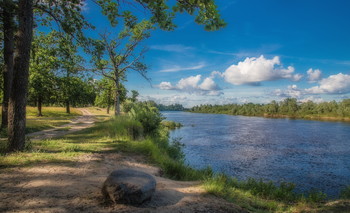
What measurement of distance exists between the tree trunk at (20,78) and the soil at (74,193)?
1.88 meters

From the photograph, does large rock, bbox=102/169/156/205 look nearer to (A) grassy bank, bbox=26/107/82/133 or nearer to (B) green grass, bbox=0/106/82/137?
(B) green grass, bbox=0/106/82/137

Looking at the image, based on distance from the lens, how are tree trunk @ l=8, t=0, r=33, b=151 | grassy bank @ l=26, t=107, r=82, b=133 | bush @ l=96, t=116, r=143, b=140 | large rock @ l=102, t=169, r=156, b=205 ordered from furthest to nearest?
grassy bank @ l=26, t=107, r=82, b=133 < bush @ l=96, t=116, r=143, b=140 < tree trunk @ l=8, t=0, r=33, b=151 < large rock @ l=102, t=169, r=156, b=205

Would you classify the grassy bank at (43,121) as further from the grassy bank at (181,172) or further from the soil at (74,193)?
the soil at (74,193)

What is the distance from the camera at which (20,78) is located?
742 cm

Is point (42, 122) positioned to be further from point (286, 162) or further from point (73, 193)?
point (286, 162)

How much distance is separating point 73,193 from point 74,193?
0.02m

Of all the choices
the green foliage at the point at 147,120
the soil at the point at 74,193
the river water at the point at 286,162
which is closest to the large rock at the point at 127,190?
the soil at the point at 74,193

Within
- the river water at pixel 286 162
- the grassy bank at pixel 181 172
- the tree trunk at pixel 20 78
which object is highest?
the tree trunk at pixel 20 78

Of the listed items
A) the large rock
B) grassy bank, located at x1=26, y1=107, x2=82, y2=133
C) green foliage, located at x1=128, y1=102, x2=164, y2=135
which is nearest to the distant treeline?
green foliage, located at x1=128, y1=102, x2=164, y2=135

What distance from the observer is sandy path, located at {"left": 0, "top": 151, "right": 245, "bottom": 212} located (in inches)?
171

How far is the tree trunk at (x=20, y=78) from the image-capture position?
737 cm

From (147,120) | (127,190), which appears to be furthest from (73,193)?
(147,120)

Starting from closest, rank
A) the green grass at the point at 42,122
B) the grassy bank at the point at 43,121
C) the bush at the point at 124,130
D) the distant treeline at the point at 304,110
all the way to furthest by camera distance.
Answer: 1. the bush at the point at 124,130
2. the green grass at the point at 42,122
3. the grassy bank at the point at 43,121
4. the distant treeline at the point at 304,110

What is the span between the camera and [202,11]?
5.05 m
